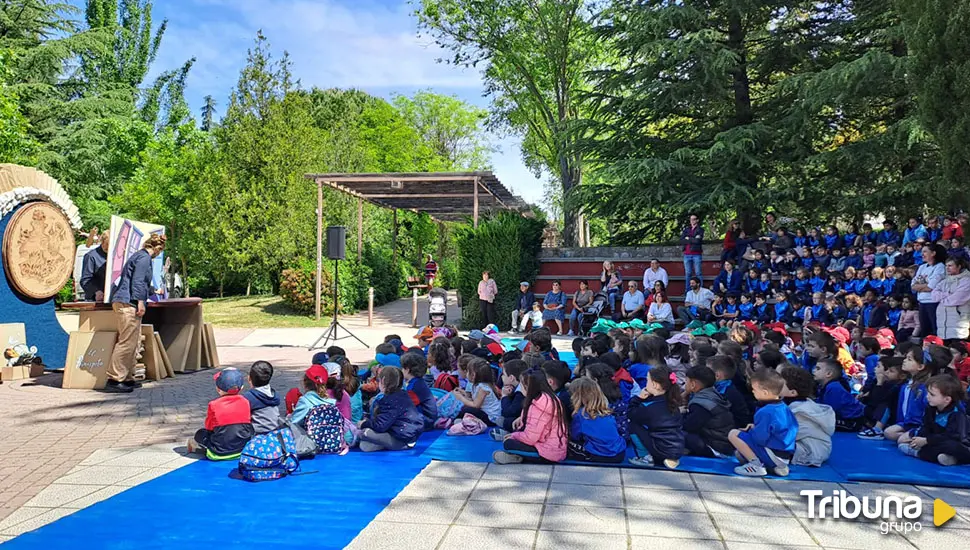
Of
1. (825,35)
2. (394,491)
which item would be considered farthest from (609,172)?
(394,491)

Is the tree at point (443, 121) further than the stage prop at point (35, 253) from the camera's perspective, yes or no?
Yes

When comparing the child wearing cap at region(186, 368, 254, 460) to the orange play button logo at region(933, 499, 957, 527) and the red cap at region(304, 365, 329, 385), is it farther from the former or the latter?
the orange play button logo at region(933, 499, 957, 527)

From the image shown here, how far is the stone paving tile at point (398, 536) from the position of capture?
11.9 ft

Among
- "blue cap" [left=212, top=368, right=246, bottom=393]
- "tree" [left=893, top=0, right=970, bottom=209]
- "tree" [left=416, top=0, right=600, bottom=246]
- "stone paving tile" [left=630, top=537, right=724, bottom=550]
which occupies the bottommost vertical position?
Result: "stone paving tile" [left=630, top=537, right=724, bottom=550]

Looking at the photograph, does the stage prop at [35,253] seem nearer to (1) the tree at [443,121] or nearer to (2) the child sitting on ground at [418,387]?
(2) the child sitting on ground at [418,387]

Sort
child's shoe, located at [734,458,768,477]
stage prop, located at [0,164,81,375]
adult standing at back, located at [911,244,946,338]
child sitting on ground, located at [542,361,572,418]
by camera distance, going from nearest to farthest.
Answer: child's shoe, located at [734,458,768,477], child sitting on ground, located at [542,361,572,418], stage prop, located at [0,164,81,375], adult standing at back, located at [911,244,946,338]

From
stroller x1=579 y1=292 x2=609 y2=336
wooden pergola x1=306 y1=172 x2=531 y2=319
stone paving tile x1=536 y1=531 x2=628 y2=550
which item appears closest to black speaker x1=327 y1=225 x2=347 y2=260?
wooden pergola x1=306 y1=172 x2=531 y2=319

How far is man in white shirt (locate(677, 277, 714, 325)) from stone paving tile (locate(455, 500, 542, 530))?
10668mm

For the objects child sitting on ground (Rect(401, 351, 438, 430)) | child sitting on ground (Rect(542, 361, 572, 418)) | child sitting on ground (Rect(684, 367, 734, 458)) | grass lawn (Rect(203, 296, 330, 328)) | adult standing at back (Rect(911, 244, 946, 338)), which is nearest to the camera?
child sitting on ground (Rect(684, 367, 734, 458))

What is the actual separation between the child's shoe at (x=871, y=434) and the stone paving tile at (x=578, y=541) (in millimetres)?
3748

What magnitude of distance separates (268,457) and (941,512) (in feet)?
14.8

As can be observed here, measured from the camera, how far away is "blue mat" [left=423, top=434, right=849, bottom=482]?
5090 millimetres

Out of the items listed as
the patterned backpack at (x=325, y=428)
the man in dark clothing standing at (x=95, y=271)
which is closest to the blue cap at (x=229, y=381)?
the patterned backpack at (x=325, y=428)

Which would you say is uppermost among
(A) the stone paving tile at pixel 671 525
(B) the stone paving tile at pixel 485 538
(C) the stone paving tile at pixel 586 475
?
(B) the stone paving tile at pixel 485 538
